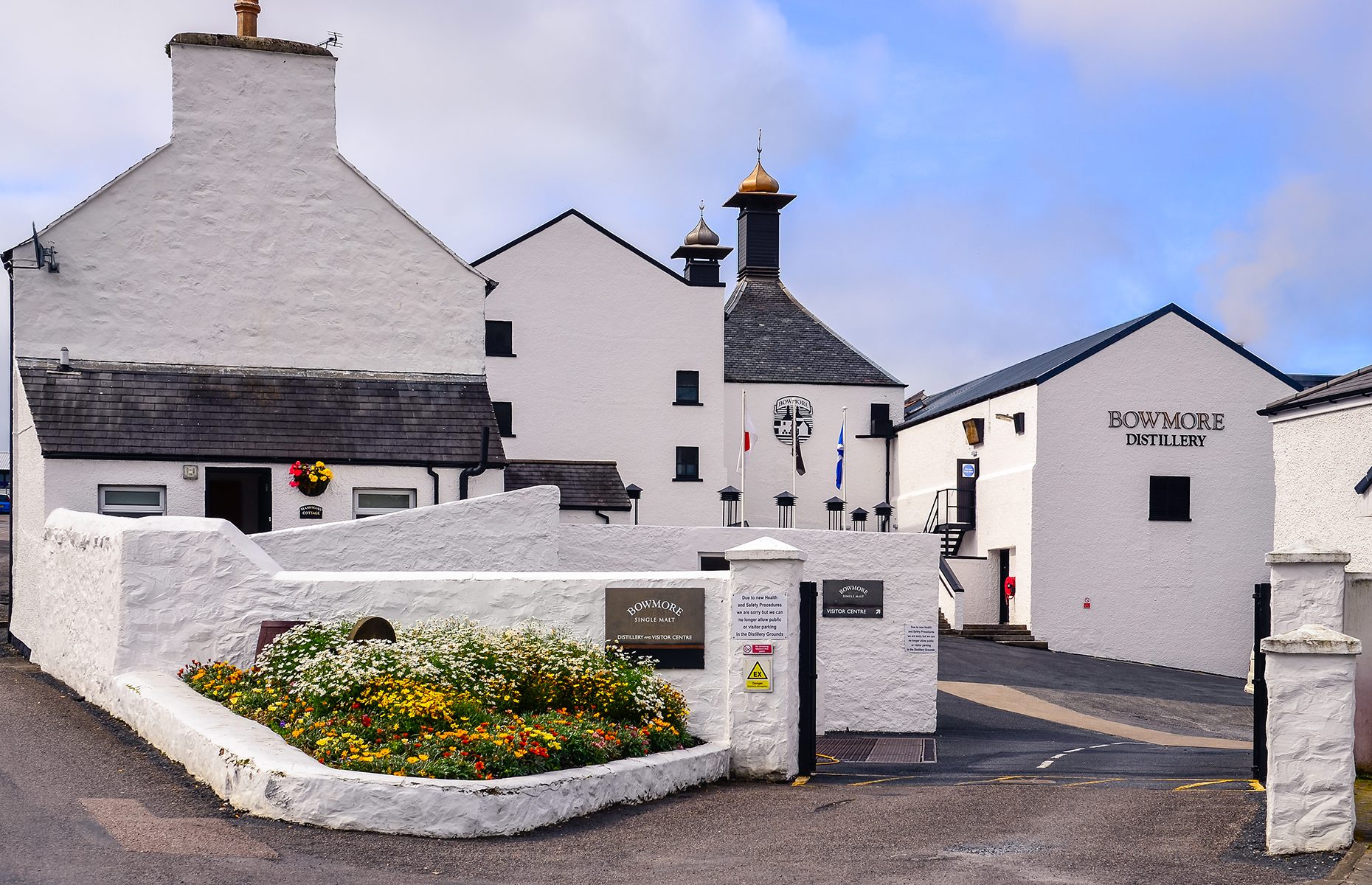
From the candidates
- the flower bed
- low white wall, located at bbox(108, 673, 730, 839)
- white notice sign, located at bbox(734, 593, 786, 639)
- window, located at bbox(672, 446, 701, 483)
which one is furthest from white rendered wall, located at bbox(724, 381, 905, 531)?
low white wall, located at bbox(108, 673, 730, 839)

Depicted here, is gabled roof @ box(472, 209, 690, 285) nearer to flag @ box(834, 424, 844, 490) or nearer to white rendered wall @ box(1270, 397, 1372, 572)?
flag @ box(834, 424, 844, 490)

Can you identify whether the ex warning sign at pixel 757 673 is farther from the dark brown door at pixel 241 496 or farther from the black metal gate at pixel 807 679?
the dark brown door at pixel 241 496

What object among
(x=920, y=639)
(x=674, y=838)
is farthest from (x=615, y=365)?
(x=674, y=838)

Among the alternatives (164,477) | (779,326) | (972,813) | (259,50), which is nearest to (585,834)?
(972,813)

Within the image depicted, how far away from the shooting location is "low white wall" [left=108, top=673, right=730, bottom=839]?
891cm

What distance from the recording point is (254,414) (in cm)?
2067

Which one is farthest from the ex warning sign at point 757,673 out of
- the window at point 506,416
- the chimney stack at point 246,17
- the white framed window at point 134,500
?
the window at point 506,416

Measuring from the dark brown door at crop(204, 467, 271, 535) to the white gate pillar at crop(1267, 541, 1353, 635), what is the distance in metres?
14.3

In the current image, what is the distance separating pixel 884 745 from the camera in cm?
1795

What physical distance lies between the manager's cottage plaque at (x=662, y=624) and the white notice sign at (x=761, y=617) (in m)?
0.37

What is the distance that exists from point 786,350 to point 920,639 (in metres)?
25.4

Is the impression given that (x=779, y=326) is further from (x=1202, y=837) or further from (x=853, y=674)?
(x=1202, y=837)

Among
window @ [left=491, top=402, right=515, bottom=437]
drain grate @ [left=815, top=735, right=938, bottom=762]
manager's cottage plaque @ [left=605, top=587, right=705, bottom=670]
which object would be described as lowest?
drain grate @ [left=815, top=735, right=938, bottom=762]

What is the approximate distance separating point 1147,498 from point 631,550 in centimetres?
2024
